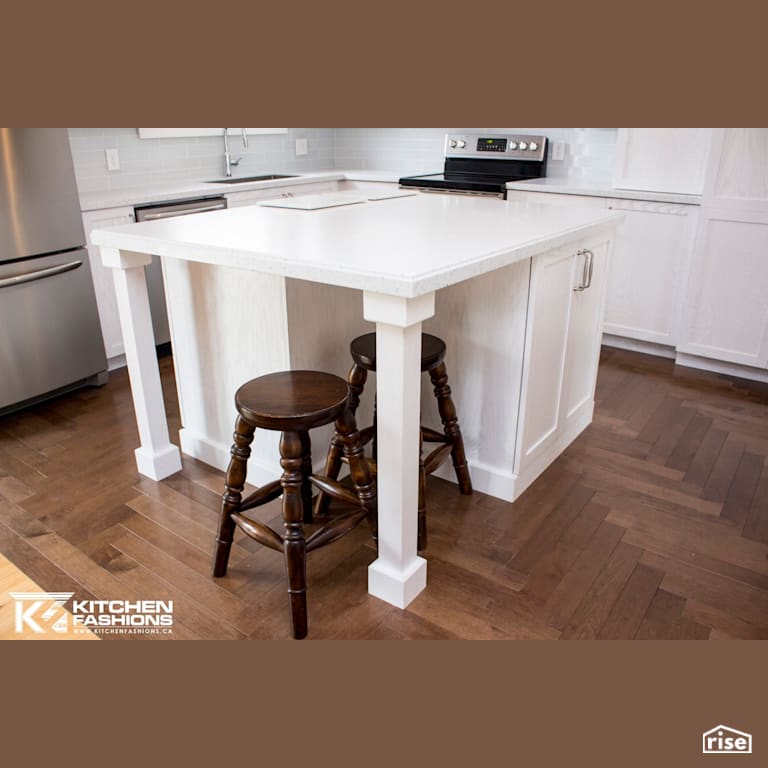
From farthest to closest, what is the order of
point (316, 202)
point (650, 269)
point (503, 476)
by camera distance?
1. point (650, 269)
2. point (316, 202)
3. point (503, 476)

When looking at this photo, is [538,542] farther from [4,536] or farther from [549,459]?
[4,536]

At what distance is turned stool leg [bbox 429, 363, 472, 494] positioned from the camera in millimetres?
2207

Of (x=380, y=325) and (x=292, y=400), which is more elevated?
(x=380, y=325)

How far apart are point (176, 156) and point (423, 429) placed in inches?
112

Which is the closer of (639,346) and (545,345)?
(545,345)

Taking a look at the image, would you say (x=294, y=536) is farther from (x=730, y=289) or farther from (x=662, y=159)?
(x=662, y=159)

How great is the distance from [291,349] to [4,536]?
3.64ft

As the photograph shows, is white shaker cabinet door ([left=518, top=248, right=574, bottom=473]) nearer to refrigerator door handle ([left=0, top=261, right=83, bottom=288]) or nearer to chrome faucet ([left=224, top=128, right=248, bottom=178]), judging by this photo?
refrigerator door handle ([left=0, top=261, right=83, bottom=288])

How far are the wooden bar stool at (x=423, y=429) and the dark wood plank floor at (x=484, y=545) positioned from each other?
13 cm

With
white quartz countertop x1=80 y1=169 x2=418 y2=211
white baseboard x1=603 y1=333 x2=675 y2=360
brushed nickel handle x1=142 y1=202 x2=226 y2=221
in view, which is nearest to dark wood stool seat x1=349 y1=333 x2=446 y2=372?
brushed nickel handle x1=142 y1=202 x2=226 y2=221

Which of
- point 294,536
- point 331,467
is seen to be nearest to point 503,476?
point 331,467

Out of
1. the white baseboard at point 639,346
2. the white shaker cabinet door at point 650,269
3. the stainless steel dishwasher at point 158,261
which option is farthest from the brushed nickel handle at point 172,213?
the white baseboard at point 639,346

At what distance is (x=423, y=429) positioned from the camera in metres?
2.28

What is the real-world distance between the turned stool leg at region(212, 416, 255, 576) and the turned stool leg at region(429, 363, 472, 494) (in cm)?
65
